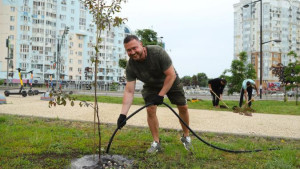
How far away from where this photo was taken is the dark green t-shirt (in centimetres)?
334

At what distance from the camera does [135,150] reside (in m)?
3.51

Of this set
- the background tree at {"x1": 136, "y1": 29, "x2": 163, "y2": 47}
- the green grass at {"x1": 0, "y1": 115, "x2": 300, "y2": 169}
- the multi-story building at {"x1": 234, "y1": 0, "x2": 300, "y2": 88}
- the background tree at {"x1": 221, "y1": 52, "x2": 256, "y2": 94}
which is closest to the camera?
the green grass at {"x1": 0, "y1": 115, "x2": 300, "y2": 169}

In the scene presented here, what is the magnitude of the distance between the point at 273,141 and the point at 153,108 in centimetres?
232

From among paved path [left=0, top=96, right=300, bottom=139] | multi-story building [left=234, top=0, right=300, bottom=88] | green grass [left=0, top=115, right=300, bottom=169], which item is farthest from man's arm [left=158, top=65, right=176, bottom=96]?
multi-story building [left=234, top=0, right=300, bottom=88]

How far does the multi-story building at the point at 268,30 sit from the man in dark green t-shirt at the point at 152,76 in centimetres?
7023

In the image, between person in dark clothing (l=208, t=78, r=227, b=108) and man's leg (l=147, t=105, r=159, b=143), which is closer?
man's leg (l=147, t=105, r=159, b=143)

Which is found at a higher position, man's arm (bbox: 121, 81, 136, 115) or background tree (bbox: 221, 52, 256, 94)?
background tree (bbox: 221, 52, 256, 94)

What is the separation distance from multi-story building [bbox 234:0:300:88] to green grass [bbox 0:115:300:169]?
6969 cm

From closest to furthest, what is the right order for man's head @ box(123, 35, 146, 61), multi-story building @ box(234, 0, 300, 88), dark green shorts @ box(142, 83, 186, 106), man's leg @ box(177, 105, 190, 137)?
man's head @ box(123, 35, 146, 61)
dark green shorts @ box(142, 83, 186, 106)
man's leg @ box(177, 105, 190, 137)
multi-story building @ box(234, 0, 300, 88)

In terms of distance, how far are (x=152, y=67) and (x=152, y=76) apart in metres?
0.19

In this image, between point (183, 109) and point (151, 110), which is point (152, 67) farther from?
point (183, 109)

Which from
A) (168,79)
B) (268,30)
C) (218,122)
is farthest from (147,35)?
(268,30)

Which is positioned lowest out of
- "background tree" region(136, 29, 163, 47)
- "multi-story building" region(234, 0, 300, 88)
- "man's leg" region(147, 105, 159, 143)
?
"man's leg" region(147, 105, 159, 143)

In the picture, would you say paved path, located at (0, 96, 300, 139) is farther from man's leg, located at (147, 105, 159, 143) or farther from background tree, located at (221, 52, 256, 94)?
background tree, located at (221, 52, 256, 94)
